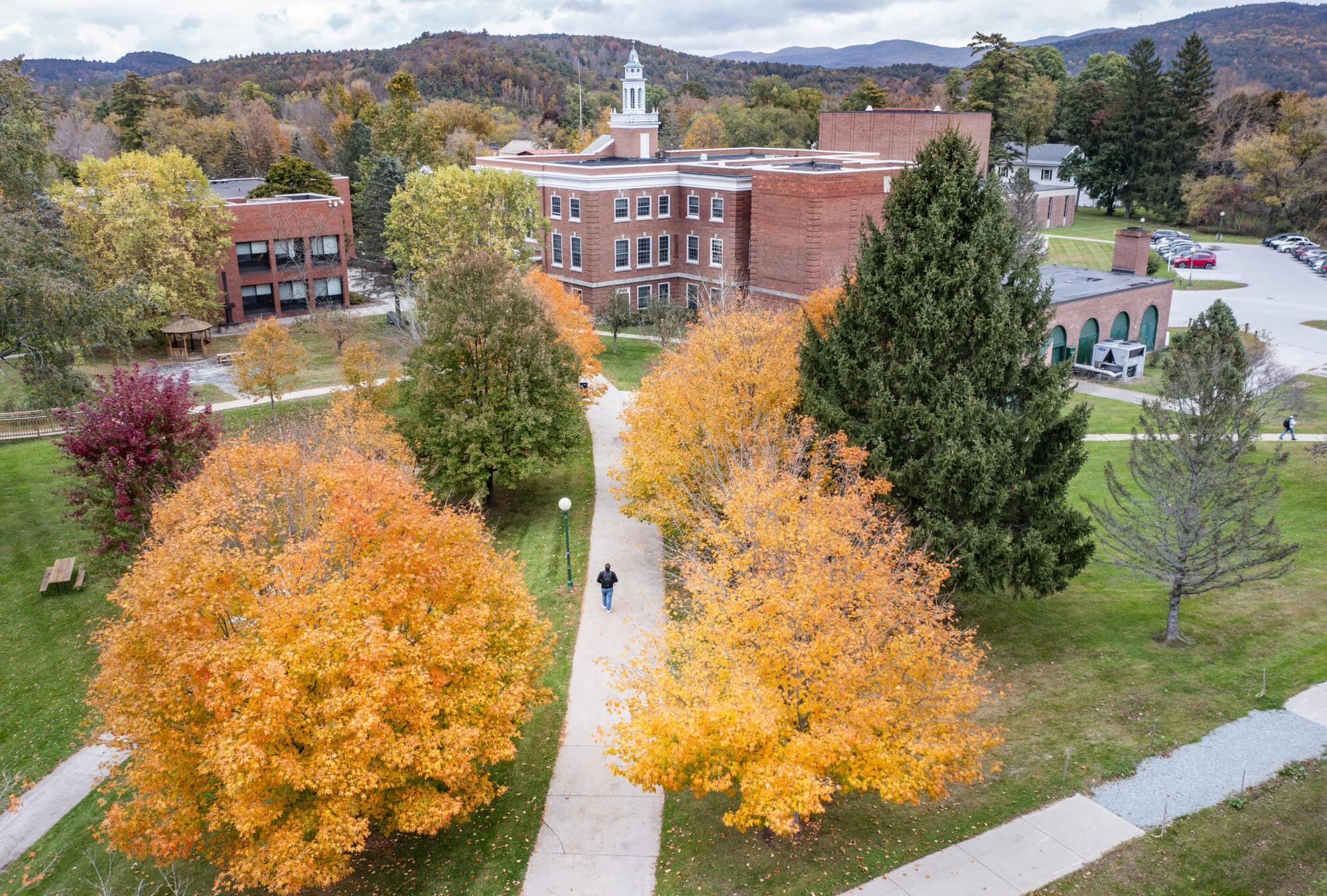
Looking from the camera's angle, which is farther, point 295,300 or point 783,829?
point 295,300

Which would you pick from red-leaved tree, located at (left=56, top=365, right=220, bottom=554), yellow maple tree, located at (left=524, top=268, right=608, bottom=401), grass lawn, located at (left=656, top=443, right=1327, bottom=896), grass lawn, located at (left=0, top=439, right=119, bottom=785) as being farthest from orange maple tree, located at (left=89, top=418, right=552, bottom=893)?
yellow maple tree, located at (left=524, top=268, right=608, bottom=401)

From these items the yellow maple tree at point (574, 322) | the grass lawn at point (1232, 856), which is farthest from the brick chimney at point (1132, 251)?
the grass lawn at point (1232, 856)

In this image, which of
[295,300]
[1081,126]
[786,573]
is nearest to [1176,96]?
[1081,126]

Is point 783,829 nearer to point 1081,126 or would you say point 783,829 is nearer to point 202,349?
point 202,349

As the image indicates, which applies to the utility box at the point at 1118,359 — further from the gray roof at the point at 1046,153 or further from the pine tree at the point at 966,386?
the gray roof at the point at 1046,153

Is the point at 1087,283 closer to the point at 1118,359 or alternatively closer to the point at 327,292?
the point at 1118,359

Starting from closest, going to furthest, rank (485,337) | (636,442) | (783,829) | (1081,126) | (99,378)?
1. (783,829)
2. (99,378)
3. (636,442)
4. (485,337)
5. (1081,126)
